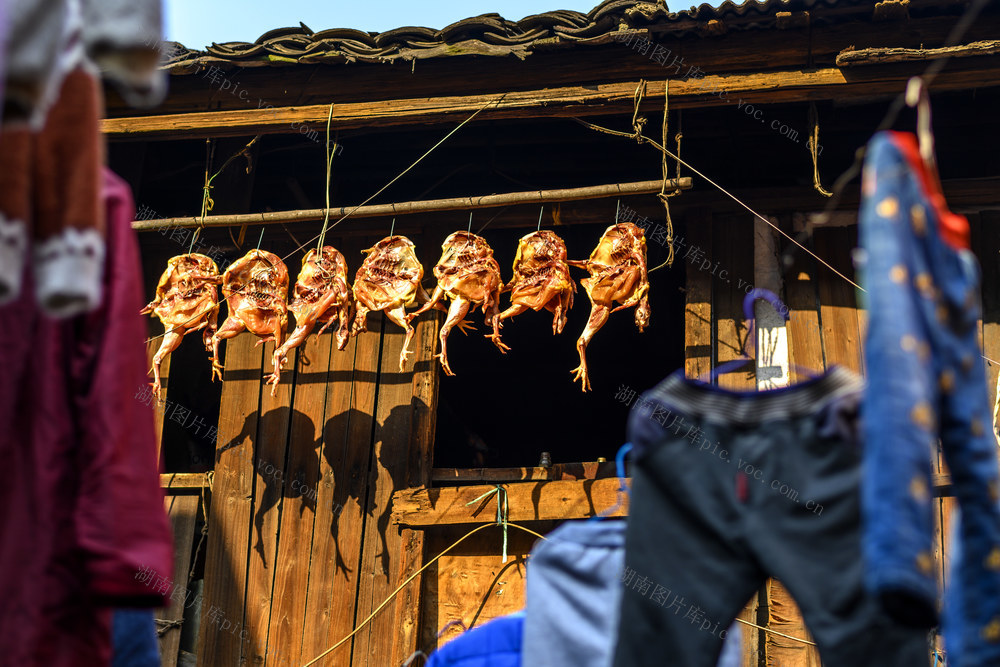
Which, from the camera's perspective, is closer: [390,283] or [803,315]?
[390,283]

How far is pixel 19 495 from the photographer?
2553 millimetres

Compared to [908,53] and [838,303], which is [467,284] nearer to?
[838,303]

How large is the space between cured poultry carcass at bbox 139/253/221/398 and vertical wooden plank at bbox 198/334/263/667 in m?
0.66

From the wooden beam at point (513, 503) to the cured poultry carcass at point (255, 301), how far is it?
3.94ft

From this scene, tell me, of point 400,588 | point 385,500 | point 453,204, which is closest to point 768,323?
point 453,204

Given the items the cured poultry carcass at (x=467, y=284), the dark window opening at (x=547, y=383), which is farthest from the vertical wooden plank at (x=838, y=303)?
the dark window opening at (x=547, y=383)

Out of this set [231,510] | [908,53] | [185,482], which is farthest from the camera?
[185,482]

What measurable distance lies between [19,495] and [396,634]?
12.2ft

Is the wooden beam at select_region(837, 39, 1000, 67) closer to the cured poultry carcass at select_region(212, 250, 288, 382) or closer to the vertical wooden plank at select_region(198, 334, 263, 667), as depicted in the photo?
the cured poultry carcass at select_region(212, 250, 288, 382)

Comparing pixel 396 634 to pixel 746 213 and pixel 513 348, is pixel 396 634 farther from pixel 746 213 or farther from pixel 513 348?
pixel 513 348

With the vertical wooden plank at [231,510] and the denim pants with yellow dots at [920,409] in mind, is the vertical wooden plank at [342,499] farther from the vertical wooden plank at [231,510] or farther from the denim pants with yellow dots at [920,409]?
the denim pants with yellow dots at [920,409]

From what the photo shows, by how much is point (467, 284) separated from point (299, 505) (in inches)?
75.2

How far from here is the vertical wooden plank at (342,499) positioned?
616cm

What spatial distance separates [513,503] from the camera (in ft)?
19.7
